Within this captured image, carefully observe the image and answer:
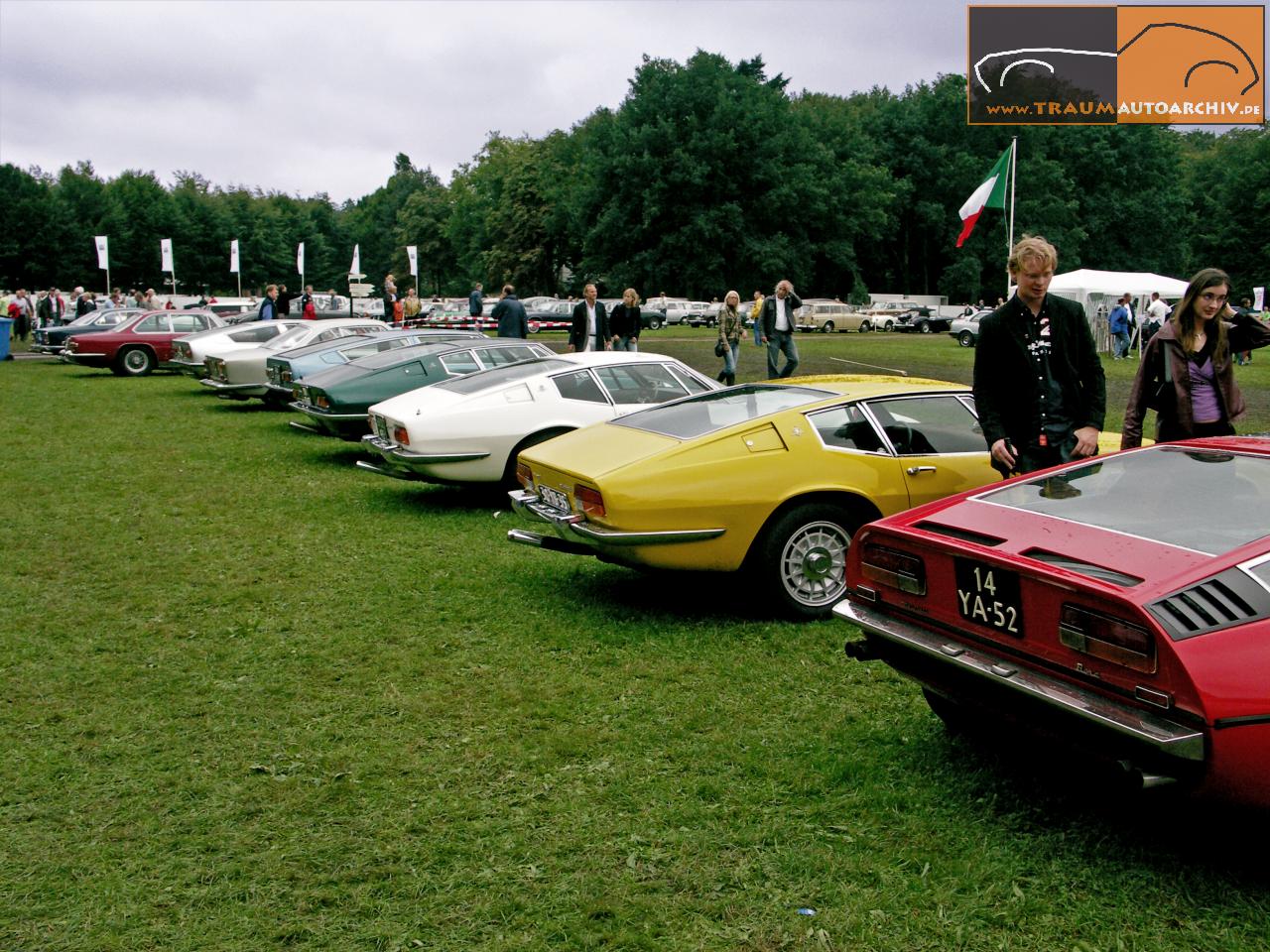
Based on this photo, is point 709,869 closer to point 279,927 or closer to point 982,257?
point 279,927

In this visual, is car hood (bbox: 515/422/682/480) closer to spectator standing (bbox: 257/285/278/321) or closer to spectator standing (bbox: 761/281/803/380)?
spectator standing (bbox: 761/281/803/380)

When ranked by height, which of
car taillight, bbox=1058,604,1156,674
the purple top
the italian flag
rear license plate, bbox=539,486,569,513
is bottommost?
car taillight, bbox=1058,604,1156,674

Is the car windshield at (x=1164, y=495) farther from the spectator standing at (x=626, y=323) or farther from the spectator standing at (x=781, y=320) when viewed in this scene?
the spectator standing at (x=626, y=323)

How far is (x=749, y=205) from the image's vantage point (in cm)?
6400

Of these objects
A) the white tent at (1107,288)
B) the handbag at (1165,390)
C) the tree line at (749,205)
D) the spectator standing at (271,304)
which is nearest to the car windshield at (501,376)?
the handbag at (1165,390)

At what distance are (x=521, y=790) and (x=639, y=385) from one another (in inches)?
230

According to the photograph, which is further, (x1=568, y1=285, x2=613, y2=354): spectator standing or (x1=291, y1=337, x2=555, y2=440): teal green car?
(x1=568, y1=285, x2=613, y2=354): spectator standing

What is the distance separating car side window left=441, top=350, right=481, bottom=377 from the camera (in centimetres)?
1206

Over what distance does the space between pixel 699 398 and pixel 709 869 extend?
3.93 m

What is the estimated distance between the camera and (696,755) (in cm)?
434

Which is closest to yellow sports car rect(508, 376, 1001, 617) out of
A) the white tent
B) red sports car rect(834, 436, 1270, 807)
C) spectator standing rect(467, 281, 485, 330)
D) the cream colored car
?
red sports car rect(834, 436, 1270, 807)

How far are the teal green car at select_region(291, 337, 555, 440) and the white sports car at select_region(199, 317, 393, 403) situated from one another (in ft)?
17.8

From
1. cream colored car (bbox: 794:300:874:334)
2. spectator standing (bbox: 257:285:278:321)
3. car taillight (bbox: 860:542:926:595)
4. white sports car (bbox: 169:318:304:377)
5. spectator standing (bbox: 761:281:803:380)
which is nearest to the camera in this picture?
car taillight (bbox: 860:542:926:595)

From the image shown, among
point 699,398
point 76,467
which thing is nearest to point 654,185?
point 76,467
